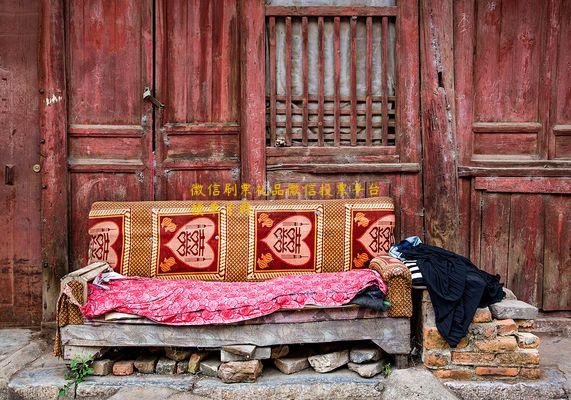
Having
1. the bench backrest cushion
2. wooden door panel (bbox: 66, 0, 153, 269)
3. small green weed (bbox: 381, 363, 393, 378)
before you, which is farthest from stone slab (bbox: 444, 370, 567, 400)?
wooden door panel (bbox: 66, 0, 153, 269)

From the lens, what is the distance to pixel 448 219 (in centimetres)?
438

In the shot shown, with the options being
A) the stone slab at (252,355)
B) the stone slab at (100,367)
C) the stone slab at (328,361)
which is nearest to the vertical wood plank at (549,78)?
the stone slab at (328,361)

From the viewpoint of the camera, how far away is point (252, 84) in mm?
4316

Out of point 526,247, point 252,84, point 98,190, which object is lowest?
point 526,247

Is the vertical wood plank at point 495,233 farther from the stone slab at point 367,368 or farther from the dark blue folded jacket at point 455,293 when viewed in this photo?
the stone slab at point 367,368

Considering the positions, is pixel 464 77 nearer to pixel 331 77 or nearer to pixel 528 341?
pixel 331 77

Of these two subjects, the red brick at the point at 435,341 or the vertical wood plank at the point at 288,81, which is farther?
the vertical wood plank at the point at 288,81

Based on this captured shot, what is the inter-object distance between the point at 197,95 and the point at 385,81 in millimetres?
1592

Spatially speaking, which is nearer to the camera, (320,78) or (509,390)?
(509,390)

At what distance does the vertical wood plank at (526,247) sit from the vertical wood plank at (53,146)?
376 centimetres

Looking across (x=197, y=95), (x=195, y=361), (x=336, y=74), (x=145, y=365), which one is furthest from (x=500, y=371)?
(x=197, y=95)

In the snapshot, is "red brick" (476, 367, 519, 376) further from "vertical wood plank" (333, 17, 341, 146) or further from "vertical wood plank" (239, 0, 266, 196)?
"vertical wood plank" (239, 0, 266, 196)

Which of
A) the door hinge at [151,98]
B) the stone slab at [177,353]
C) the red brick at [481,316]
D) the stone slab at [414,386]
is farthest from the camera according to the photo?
the door hinge at [151,98]

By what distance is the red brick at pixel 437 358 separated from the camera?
3.38m
